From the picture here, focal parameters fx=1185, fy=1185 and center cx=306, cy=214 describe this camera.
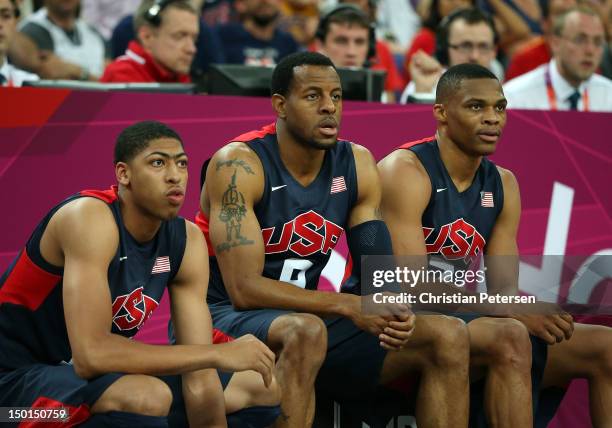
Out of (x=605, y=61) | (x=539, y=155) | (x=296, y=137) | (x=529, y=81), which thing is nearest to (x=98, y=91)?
(x=296, y=137)

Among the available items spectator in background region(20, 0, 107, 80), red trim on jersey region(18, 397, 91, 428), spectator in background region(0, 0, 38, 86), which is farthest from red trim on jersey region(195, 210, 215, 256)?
spectator in background region(20, 0, 107, 80)

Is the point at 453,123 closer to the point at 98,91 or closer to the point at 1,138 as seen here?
the point at 98,91

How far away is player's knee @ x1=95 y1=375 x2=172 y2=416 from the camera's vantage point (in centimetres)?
407

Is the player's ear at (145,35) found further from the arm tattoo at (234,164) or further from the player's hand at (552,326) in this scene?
the player's hand at (552,326)

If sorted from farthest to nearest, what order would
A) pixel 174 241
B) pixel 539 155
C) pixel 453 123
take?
1. pixel 539 155
2. pixel 453 123
3. pixel 174 241

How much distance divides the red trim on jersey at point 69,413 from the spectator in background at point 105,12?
523 cm

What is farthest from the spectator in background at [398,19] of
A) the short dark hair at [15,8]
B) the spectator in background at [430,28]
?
the short dark hair at [15,8]

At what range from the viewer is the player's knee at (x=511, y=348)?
4703mm

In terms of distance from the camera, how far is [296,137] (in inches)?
198

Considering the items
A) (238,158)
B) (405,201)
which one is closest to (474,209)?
(405,201)

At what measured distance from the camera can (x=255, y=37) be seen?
870cm

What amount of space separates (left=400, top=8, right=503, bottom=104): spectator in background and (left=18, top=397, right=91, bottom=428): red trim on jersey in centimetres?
408

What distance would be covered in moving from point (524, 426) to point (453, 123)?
4.68ft

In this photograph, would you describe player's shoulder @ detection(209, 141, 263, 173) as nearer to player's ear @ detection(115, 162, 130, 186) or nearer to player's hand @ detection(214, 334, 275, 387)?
player's ear @ detection(115, 162, 130, 186)
